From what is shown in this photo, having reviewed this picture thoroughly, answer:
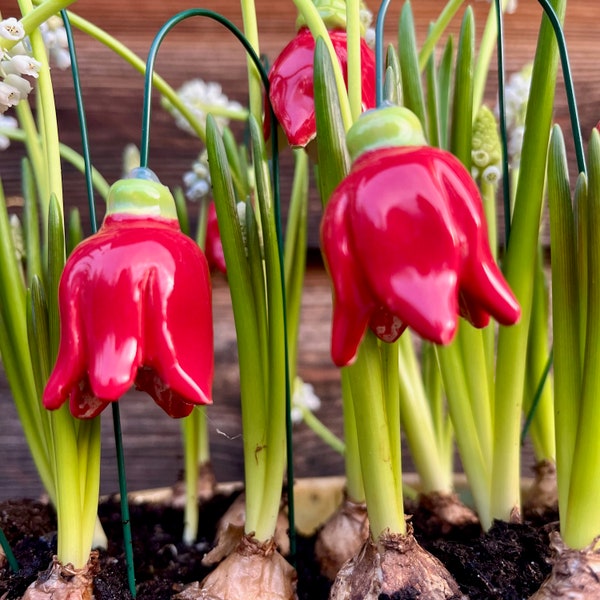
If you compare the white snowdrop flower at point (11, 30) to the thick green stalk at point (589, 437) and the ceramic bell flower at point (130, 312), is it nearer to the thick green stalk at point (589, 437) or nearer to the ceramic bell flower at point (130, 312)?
the ceramic bell flower at point (130, 312)

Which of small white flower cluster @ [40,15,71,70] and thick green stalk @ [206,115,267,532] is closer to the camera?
thick green stalk @ [206,115,267,532]

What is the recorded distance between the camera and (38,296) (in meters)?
0.45

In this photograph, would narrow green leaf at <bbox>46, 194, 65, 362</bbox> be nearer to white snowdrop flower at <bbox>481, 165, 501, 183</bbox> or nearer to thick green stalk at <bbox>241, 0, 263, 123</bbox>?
thick green stalk at <bbox>241, 0, 263, 123</bbox>

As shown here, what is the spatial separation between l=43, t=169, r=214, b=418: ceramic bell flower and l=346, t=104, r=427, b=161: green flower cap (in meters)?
0.12

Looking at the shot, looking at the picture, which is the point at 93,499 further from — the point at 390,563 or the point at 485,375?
the point at 485,375

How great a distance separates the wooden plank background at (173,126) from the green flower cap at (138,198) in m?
0.69

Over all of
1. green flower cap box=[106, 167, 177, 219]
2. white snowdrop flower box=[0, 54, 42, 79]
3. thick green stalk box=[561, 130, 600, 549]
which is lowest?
thick green stalk box=[561, 130, 600, 549]

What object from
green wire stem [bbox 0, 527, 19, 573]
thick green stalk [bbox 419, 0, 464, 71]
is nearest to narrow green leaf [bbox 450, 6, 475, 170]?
thick green stalk [bbox 419, 0, 464, 71]

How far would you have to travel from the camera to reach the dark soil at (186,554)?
459mm

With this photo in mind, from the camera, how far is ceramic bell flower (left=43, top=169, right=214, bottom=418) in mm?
329

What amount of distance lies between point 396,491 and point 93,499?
228 millimetres

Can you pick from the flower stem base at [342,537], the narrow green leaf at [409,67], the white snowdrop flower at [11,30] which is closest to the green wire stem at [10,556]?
the flower stem base at [342,537]

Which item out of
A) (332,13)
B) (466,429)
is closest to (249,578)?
(466,429)

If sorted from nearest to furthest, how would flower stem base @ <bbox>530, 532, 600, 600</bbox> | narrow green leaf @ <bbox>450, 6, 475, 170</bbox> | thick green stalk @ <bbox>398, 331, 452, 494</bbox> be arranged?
flower stem base @ <bbox>530, 532, 600, 600</bbox> → narrow green leaf @ <bbox>450, 6, 475, 170</bbox> → thick green stalk @ <bbox>398, 331, 452, 494</bbox>
